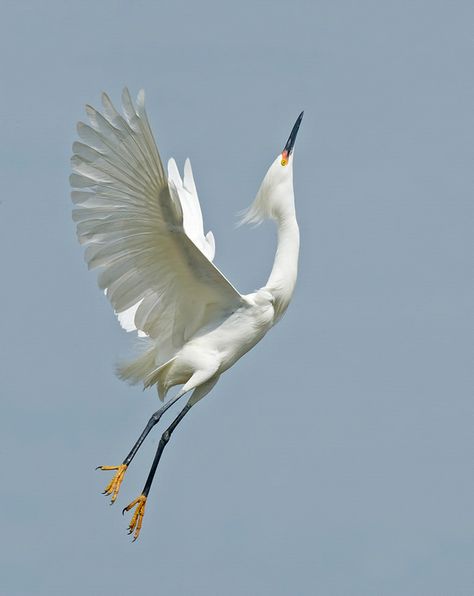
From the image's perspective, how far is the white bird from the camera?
13.6m

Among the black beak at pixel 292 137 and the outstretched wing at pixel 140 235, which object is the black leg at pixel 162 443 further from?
the black beak at pixel 292 137

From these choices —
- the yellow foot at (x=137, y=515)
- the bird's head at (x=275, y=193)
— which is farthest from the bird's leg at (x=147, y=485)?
the bird's head at (x=275, y=193)

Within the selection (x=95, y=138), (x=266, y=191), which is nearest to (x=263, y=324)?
(x=266, y=191)

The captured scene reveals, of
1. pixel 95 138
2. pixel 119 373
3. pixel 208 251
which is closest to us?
pixel 95 138

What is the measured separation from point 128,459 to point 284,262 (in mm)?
2708

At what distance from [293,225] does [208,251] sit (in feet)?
5.14

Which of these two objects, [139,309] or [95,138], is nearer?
[95,138]

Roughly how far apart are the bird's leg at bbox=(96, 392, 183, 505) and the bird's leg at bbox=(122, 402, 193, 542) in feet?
0.55

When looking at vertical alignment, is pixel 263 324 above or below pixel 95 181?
below

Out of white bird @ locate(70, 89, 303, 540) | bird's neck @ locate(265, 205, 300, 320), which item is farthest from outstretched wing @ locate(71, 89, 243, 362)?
bird's neck @ locate(265, 205, 300, 320)

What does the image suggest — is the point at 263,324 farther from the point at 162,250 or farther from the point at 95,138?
the point at 95,138

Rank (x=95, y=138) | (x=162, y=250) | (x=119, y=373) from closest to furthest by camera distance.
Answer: (x=95, y=138) < (x=162, y=250) < (x=119, y=373)

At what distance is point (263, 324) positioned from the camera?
15.1 meters

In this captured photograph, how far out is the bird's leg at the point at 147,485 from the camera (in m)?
14.5
